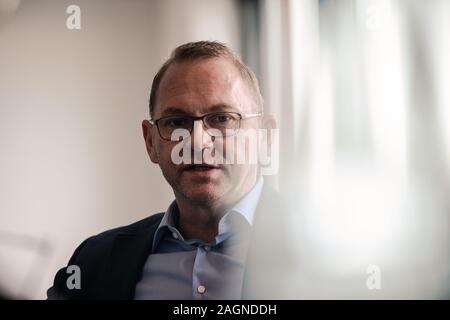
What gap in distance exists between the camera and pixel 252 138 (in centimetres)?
130

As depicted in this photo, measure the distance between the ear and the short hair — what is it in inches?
1.3

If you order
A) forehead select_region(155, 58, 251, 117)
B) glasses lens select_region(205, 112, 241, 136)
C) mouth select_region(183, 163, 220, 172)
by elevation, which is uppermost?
forehead select_region(155, 58, 251, 117)

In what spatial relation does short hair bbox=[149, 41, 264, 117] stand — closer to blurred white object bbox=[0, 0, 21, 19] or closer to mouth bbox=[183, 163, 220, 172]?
mouth bbox=[183, 163, 220, 172]

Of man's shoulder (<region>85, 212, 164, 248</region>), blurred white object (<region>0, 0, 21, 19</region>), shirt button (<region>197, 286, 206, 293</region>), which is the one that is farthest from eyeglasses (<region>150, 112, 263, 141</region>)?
blurred white object (<region>0, 0, 21, 19</region>)

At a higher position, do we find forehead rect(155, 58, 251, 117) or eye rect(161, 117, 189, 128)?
forehead rect(155, 58, 251, 117)

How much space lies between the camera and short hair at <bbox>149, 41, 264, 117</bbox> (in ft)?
4.27

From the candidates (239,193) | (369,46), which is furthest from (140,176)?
(369,46)

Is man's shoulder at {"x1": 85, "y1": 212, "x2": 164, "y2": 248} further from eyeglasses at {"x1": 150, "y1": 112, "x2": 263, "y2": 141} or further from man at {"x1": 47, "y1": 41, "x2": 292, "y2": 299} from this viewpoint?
eyeglasses at {"x1": 150, "y1": 112, "x2": 263, "y2": 141}

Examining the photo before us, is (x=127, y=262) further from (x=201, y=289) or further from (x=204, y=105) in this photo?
(x=204, y=105)

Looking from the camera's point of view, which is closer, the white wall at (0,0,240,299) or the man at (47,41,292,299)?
the man at (47,41,292,299)

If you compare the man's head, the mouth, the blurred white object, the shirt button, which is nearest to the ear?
the man's head
